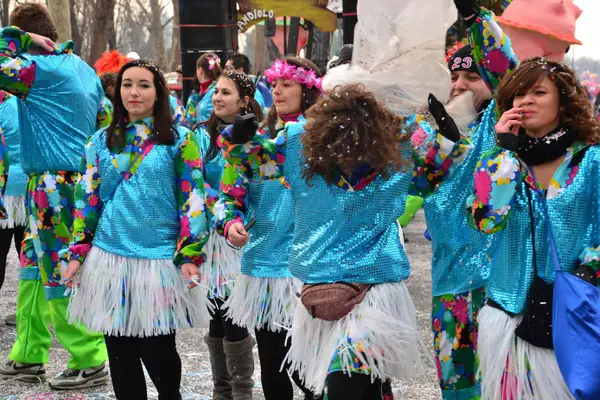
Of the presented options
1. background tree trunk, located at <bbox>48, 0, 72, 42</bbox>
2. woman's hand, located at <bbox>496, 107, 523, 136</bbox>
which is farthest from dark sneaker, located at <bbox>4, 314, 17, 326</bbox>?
background tree trunk, located at <bbox>48, 0, 72, 42</bbox>

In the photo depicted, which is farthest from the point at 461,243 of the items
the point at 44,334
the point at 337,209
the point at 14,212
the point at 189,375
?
the point at 14,212

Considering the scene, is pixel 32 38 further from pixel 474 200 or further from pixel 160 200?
pixel 474 200

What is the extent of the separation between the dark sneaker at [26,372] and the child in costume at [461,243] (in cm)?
263

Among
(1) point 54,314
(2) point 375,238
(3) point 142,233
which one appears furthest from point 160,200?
(1) point 54,314

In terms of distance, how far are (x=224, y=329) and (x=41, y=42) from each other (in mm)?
1947

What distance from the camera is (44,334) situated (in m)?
5.67

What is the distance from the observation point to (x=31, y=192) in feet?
17.5

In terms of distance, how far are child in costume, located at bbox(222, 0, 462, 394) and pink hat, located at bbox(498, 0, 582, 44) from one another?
3.08 ft

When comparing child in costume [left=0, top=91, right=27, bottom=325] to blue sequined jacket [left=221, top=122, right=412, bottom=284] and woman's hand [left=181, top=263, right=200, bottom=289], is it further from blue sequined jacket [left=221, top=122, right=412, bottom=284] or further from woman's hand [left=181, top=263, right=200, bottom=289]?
blue sequined jacket [left=221, top=122, right=412, bottom=284]

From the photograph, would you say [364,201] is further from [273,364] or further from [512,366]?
[273,364]

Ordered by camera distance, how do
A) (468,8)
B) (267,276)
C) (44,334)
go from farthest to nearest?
1. (44,334)
2. (267,276)
3. (468,8)

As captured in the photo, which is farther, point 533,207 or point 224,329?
point 224,329

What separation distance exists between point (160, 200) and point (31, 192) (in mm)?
1412

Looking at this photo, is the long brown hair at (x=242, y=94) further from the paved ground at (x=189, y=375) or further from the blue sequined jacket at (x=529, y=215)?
the blue sequined jacket at (x=529, y=215)
